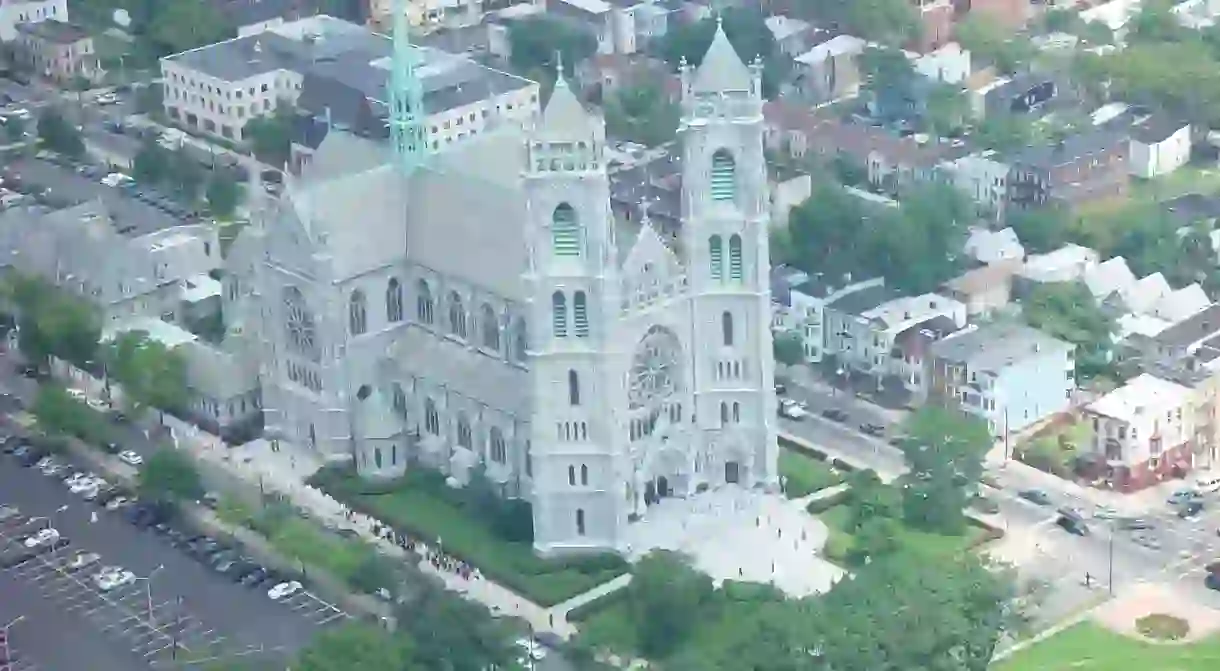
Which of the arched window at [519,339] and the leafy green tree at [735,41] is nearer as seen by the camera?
the arched window at [519,339]

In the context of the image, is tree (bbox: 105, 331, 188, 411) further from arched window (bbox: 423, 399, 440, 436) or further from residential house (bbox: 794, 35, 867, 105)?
residential house (bbox: 794, 35, 867, 105)

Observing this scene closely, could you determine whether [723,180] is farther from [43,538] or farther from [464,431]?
[43,538]

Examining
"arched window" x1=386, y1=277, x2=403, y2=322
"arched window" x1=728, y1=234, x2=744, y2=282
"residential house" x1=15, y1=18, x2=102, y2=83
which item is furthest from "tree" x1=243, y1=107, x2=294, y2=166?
"arched window" x1=728, y1=234, x2=744, y2=282

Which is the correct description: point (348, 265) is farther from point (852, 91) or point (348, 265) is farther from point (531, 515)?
point (852, 91)

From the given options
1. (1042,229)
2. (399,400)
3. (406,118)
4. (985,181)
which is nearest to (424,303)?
(399,400)

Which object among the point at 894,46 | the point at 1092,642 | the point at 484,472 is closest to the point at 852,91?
the point at 894,46

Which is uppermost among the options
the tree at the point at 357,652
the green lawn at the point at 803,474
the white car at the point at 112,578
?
the tree at the point at 357,652

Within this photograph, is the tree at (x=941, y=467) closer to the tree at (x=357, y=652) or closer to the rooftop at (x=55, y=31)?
the tree at (x=357, y=652)

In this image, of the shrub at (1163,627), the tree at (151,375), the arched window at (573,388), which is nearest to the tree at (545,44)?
the tree at (151,375)
